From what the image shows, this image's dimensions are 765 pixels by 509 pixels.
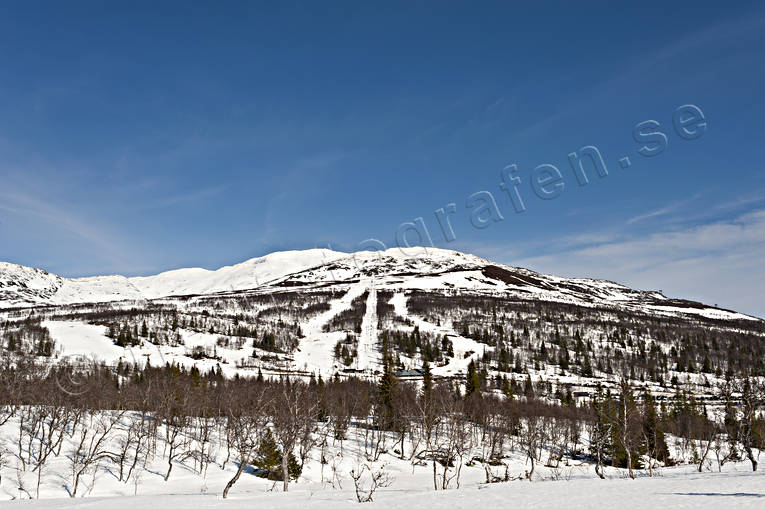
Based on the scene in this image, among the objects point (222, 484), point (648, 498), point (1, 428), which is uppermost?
point (648, 498)

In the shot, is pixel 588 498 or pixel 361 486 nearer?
pixel 588 498

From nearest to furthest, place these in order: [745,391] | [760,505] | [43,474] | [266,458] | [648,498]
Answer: [760,505], [648,498], [745,391], [43,474], [266,458]

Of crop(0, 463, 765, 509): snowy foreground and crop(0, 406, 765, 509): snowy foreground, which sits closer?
crop(0, 463, 765, 509): snowy foreground

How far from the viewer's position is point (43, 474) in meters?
57.6

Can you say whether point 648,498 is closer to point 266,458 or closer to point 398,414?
point 266,458

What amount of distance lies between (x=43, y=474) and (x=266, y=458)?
25009mm

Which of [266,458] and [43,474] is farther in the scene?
[266,458]

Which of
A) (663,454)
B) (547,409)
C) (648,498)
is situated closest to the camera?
(648,498)

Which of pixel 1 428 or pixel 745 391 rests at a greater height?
pixel 745 391

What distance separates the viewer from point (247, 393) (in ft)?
340

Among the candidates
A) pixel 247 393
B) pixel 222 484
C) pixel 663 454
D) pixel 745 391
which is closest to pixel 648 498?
pixel 745 391

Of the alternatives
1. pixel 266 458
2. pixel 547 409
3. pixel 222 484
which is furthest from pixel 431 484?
pixel 547 409

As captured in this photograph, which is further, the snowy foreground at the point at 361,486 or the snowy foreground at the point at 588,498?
the snowy foreground at the point at 361,486

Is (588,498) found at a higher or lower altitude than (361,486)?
higher
